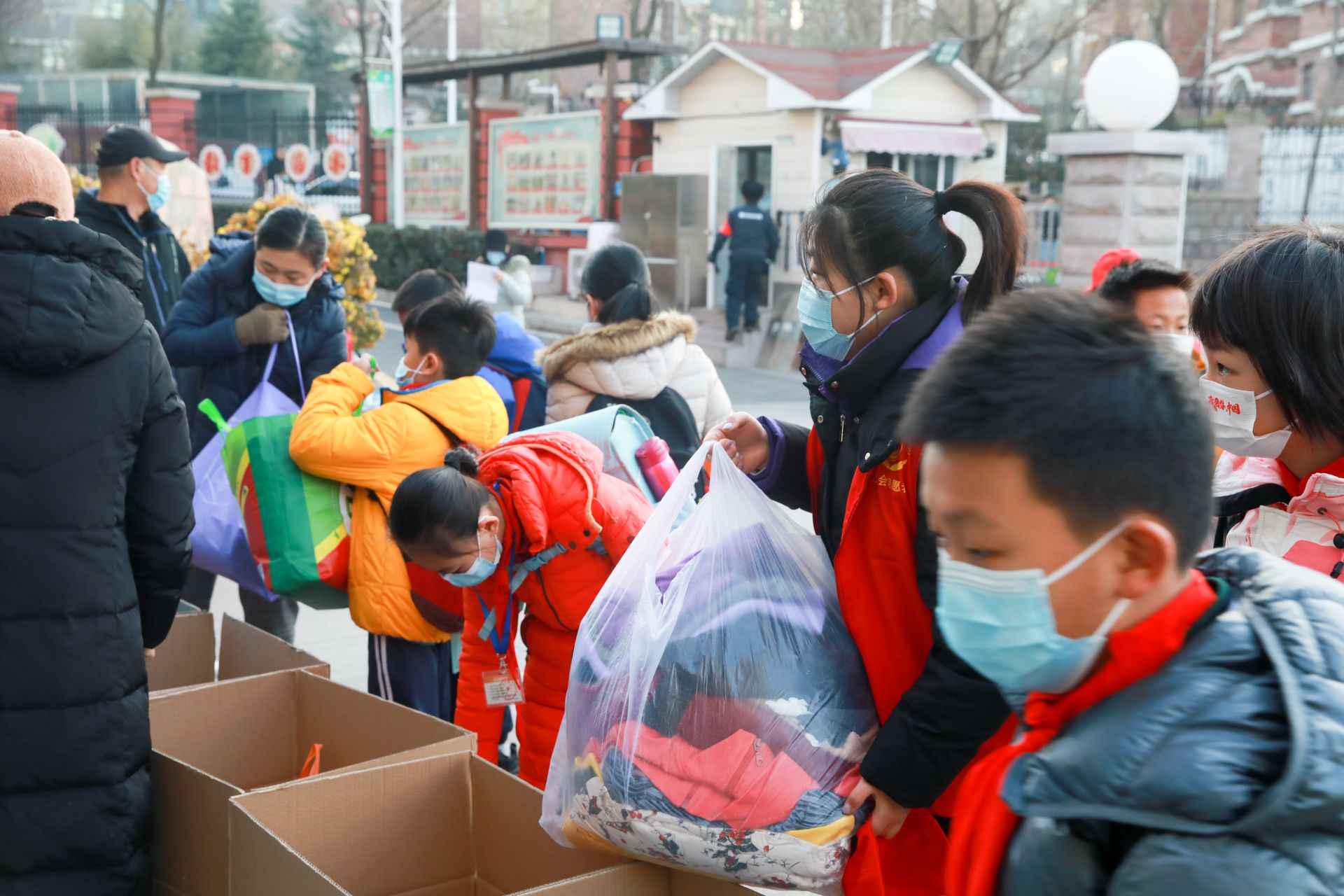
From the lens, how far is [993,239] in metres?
1.82

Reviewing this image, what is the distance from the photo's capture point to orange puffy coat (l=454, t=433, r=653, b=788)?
8.18ft

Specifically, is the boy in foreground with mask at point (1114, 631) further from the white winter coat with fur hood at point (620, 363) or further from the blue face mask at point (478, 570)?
the white winter coat with fur hood at point (620, 363)

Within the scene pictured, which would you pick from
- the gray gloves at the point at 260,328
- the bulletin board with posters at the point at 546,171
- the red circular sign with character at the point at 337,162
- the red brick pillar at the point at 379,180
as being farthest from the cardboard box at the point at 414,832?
the red circular sign with character at the point at 337,162

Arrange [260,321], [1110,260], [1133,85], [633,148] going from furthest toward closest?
[633,148] < [1133,85] < [1110,260] < [260,321]

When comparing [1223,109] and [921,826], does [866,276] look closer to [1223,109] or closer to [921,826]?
[921,826]

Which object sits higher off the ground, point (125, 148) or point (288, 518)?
point (125, 148)

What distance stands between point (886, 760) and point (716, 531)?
0.48 metres

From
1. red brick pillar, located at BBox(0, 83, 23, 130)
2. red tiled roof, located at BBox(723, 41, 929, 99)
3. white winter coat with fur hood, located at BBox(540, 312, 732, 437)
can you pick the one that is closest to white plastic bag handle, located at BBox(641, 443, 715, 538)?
white winter coat with fur hood, located at BBox(540, 312, 732, 437)

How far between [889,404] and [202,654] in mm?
2230

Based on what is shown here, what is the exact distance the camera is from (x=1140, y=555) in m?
1.06

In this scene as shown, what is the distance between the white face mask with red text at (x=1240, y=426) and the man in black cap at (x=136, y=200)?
3.26 metres

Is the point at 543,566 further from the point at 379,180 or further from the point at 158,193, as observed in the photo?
the point at 379,180

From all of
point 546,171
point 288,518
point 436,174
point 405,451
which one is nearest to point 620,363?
point 405,451

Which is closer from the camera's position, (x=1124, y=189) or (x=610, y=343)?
(x=610, y=343)
